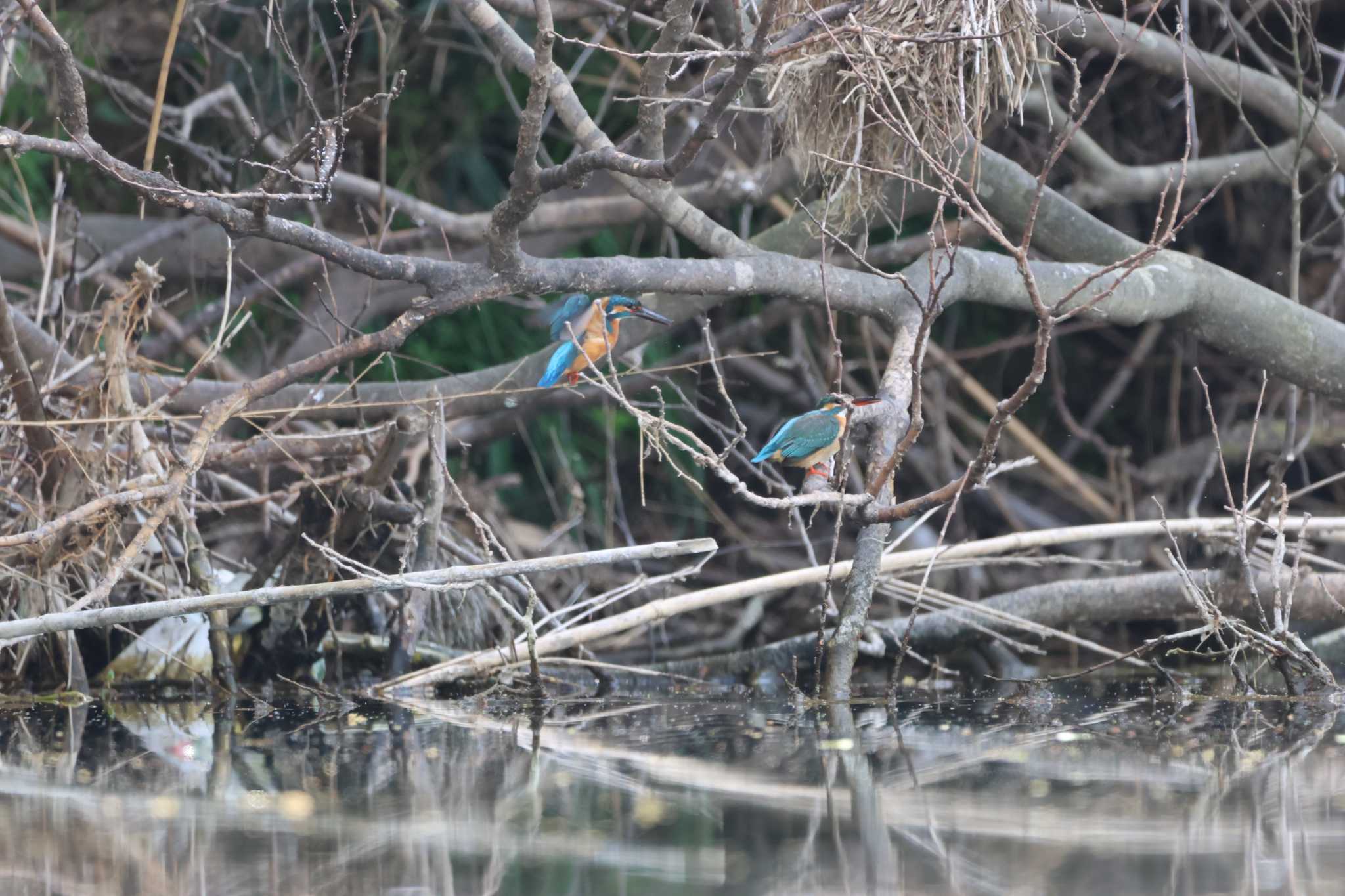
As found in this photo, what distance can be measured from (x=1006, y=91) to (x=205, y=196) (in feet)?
7.37

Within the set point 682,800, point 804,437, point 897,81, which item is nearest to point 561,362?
point 804,437

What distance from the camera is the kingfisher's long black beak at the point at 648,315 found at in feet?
14.8

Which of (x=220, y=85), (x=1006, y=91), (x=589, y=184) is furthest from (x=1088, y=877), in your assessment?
(x=220, y=85)

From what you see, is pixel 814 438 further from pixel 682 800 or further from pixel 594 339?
pixel 682 800

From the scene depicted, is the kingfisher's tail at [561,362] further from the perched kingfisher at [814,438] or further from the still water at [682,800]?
the still water at [682,800]

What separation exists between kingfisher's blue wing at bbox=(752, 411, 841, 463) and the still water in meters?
0.71

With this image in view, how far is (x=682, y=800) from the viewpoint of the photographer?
2.77 meters

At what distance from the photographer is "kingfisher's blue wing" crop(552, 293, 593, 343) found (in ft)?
14.1

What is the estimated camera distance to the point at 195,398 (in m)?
4.82

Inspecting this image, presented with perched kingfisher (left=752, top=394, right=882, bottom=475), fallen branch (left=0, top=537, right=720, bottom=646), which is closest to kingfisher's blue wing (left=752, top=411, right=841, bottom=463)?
perched kingfisher (left=752, top=394, right=882, bottom=475)

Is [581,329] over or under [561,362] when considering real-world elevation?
over

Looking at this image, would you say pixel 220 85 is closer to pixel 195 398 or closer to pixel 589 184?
pixel 589 184

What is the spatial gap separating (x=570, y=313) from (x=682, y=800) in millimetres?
1954

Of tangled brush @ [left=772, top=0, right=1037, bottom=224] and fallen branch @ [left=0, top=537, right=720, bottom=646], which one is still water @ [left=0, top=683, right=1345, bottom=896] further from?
tangled brush @ [left=772, top=0, right=1037, bottom=224]
